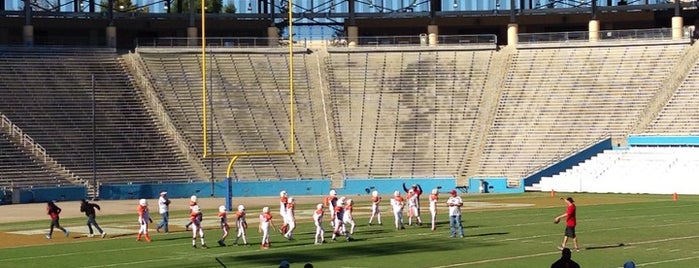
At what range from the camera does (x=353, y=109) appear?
73.4 metres

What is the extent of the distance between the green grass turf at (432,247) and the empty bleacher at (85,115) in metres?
18.9

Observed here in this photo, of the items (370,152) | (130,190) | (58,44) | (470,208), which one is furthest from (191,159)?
(470,208)

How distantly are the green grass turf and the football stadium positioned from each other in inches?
138

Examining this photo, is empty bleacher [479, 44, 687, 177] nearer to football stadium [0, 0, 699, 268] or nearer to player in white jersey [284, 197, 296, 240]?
football stadium [0, 0, 699, 268]

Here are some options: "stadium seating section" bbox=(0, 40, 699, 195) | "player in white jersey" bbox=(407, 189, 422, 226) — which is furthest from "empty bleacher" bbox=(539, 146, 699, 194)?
"player in white jersey" bbox=(407, 189, 422, 226)

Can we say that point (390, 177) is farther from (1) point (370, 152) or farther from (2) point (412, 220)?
(2) point (412, 220)

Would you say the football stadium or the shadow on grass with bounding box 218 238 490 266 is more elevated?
the football stadium

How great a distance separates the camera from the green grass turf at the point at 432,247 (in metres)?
30.8

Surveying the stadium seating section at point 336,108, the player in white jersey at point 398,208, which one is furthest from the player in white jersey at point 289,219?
the stadium seating section at point 336,108

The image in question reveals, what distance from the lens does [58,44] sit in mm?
78062

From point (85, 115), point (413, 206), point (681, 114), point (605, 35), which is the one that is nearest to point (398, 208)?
point (413, 206)

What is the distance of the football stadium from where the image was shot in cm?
6094

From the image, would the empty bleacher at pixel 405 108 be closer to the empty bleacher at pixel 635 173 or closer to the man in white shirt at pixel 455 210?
the empty bleacher at pixel 635 173

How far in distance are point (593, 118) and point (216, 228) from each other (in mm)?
32309
